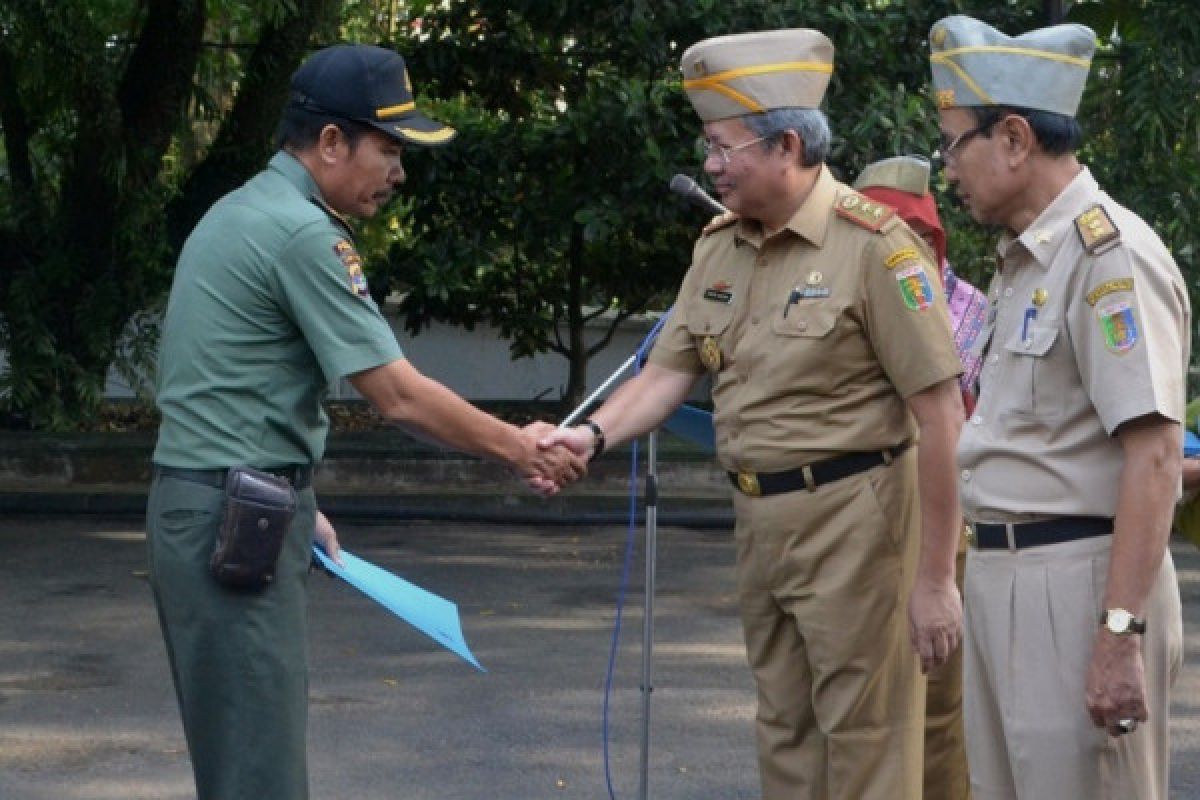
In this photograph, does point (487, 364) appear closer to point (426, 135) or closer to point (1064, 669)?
point (426, 135)

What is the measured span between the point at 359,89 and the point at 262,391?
2.17ft

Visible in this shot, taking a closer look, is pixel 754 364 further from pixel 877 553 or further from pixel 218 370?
pixel 218 370

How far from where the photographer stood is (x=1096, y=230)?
3.72m

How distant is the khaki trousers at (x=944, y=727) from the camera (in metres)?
5.42

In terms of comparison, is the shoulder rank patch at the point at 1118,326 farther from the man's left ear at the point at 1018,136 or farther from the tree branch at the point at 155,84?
the tree branch at the point at 155,84

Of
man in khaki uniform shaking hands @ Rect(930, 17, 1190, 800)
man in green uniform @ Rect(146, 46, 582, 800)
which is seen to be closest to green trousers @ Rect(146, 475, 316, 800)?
man in green uniform @ Rect(146, 46, 582, 800)

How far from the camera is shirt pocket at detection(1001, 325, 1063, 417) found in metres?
3.75

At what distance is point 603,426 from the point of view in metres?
5.23

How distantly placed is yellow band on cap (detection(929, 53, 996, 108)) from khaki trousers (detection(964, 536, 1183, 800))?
2.74 feet

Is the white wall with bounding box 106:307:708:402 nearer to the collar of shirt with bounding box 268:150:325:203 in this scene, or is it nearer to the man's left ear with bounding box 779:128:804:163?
the man's left ear with bounding box 779:128:804:163

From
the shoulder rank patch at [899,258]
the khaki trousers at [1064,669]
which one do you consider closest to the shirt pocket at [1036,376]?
the khaki trousers at [1064,669]

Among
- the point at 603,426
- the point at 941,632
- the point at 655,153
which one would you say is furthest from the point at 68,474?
the point at 941,632

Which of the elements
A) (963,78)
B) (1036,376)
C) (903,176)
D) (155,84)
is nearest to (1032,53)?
(963,78)

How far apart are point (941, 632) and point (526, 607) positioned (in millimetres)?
5835
